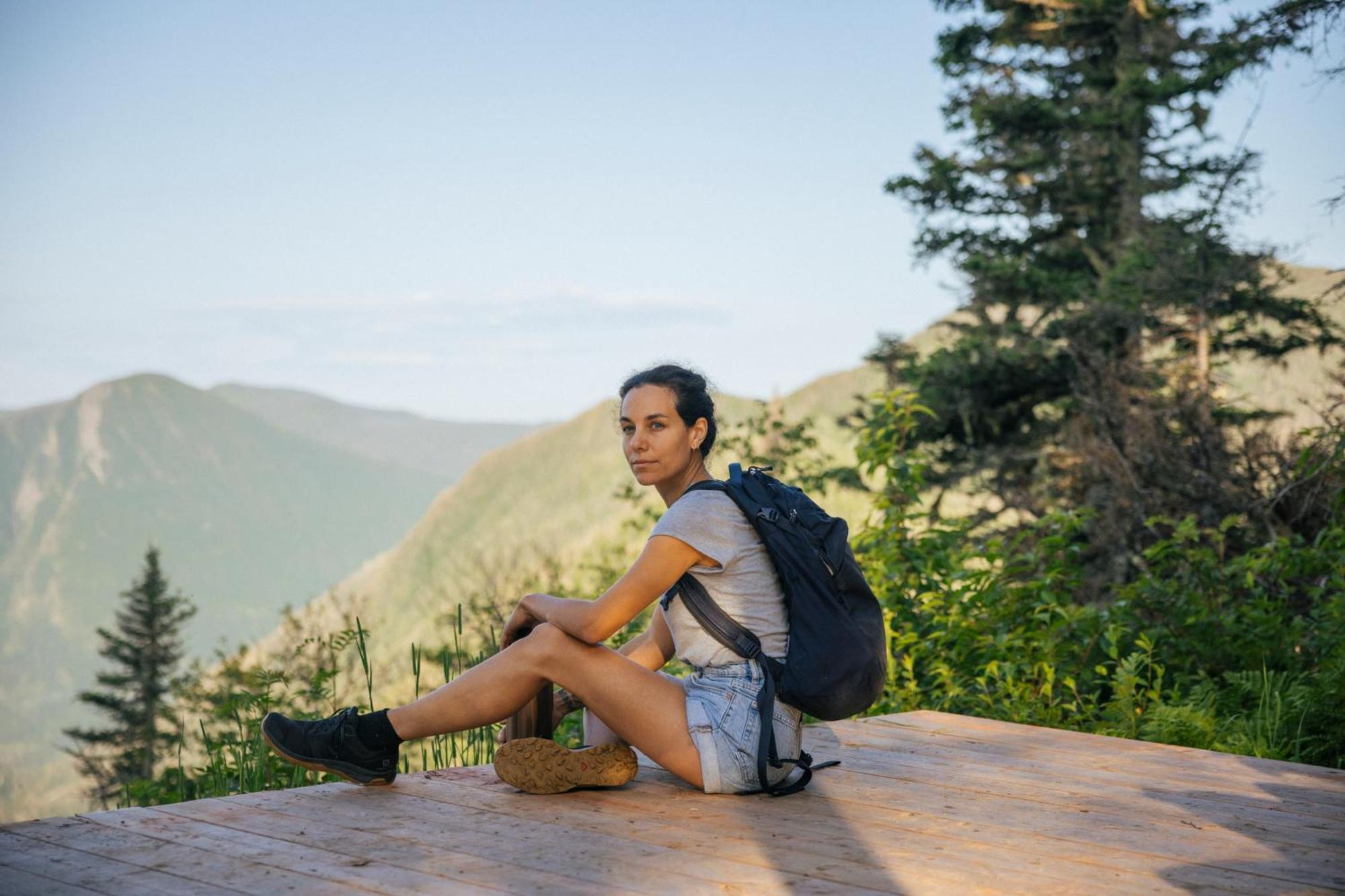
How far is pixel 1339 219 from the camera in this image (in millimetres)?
6270

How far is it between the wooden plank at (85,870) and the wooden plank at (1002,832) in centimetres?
119

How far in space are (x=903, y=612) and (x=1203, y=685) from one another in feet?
4.52

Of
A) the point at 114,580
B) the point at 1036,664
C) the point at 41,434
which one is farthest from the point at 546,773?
the point at 41,434

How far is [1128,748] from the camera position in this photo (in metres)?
4.12

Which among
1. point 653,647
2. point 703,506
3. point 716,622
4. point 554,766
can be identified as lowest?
point 554,766

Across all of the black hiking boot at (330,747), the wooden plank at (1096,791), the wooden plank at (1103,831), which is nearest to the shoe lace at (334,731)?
the black hiking boot at (330,747)

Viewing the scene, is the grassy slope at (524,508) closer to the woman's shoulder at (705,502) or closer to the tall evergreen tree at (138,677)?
the tall evergreen tree at (138,677)

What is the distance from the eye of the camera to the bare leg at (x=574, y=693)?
315 centimetres

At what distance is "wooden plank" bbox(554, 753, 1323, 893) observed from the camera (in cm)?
254

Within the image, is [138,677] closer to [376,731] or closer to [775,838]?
[376,731]

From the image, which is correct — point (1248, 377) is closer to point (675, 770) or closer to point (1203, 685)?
point (1203, 685)

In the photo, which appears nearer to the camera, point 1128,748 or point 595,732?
point 595,732

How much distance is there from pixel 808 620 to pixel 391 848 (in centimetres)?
117

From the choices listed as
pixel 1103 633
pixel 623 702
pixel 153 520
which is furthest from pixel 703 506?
pixel 153 520
